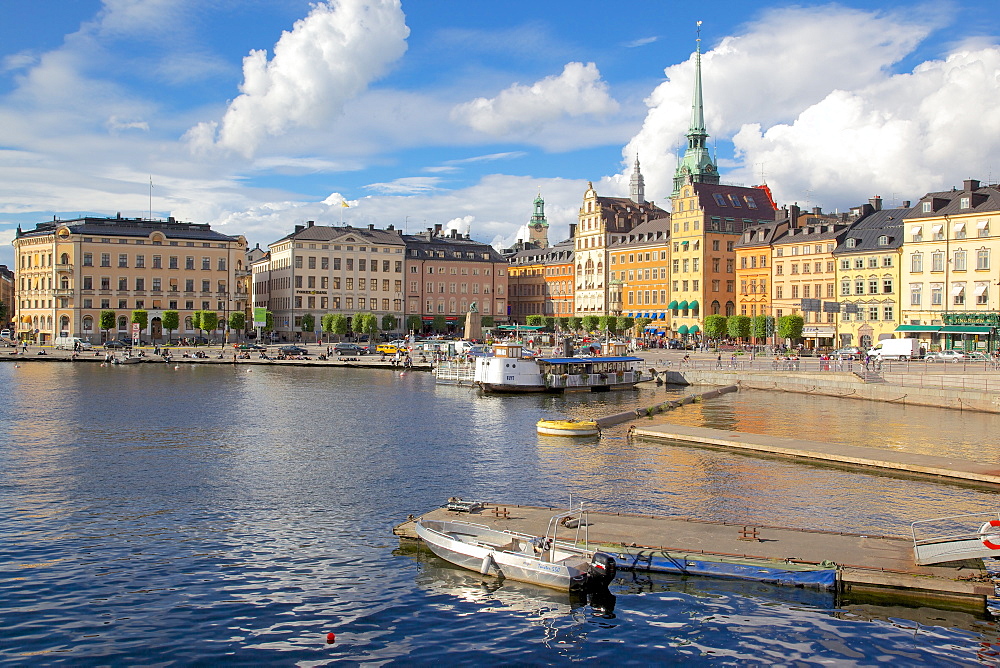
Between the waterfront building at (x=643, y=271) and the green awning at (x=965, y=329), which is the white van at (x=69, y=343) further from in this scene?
the green awning at (x=965, y=329)

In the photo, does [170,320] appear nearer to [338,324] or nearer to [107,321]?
[107,321]

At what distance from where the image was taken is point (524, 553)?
986 inches

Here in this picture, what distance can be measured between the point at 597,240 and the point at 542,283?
20104 mm

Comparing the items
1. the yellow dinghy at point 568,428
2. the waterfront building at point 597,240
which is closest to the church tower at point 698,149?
the waterfront building at point 597,240

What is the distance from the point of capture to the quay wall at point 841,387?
6550cm

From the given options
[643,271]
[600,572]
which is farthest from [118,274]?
[600,572]

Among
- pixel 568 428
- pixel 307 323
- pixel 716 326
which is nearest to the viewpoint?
pixel 568 428

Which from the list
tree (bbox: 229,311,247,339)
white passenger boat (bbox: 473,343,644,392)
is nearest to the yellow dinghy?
white passenger boat (bbox: 473,343,644,392)

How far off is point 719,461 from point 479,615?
23706 millimetres

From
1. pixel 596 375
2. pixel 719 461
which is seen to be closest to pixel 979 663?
pixel 719 461

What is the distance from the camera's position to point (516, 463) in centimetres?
4312

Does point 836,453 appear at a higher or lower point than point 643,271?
lower

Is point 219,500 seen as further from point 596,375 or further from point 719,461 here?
point 596,375

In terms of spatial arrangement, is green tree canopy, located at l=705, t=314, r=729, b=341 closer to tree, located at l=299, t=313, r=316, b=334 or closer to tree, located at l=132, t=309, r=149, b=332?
tree, located at l=299, t=313, r=316, b=334
